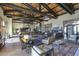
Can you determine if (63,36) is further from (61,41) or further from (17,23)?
(17,23)

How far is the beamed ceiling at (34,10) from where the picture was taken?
1979 millimetres

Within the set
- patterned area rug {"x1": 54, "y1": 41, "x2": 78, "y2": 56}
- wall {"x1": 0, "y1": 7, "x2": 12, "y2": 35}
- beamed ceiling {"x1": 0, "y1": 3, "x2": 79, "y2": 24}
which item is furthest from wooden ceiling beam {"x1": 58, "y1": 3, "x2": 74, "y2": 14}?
wall {"x1": 0, "y1": 7, "x2": 12, "y2": 35}

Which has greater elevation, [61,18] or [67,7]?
[67,7]

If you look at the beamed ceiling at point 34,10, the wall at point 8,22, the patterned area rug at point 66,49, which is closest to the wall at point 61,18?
the beamed ceiling at point 34,10

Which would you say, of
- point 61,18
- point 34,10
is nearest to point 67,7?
point 61,18

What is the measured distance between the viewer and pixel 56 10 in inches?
83.0

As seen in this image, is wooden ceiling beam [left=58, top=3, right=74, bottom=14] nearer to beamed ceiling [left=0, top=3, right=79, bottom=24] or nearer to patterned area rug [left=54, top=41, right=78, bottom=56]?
beamed ceiling [left=0, top=3, right=79, bottom=24]

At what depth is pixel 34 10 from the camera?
2.09 metres

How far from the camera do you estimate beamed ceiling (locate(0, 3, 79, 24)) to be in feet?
6.49

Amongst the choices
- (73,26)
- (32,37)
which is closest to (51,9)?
(73,26)

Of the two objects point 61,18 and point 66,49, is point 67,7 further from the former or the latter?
point 66,49

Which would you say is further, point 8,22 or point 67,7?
Result: point 8,22

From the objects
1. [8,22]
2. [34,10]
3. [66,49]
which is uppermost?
[34,10]

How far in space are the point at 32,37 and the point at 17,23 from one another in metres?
0.40
